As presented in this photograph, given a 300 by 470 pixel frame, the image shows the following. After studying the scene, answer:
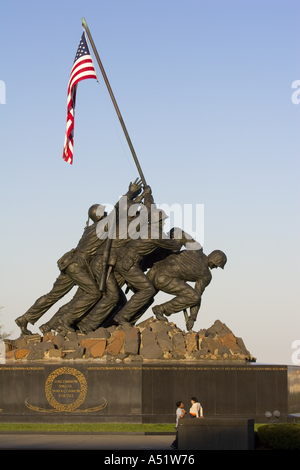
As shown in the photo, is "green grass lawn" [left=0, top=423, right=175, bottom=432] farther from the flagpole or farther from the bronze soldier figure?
the flagpole

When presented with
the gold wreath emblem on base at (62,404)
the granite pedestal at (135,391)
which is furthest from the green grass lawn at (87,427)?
the gold wreath emblem on base at (62,404)

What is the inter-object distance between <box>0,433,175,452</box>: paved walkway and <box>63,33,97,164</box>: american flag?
6.42 meters

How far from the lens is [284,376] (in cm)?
1390

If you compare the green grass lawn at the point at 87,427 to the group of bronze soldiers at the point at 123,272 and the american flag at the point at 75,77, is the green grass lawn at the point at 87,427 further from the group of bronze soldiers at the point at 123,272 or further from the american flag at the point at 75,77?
the american flag at the point at 75,77

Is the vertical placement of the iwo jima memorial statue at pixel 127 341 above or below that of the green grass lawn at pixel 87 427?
above

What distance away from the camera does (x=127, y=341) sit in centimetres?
1427

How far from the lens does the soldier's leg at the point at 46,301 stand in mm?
15898

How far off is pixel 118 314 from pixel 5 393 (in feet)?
9.88

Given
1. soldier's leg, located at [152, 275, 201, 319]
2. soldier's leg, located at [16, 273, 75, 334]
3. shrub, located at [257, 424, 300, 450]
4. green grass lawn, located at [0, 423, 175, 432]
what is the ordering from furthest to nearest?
1. soldier's leg, located at [16, 273, 75, 334]
2. soldier's leg, located at [152, 275, 201, 319]
3. green grass lawn, located at [0, 423, 175, 432]
4. shrub, located at [257, 424, 300, 450]

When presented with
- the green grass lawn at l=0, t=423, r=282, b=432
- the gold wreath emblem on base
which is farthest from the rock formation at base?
the green grass lawn at l=0, t=423, r=282, b=432

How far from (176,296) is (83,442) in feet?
18.7

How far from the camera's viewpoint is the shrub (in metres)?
9.45

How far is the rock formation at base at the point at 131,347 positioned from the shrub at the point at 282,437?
4698 mm
